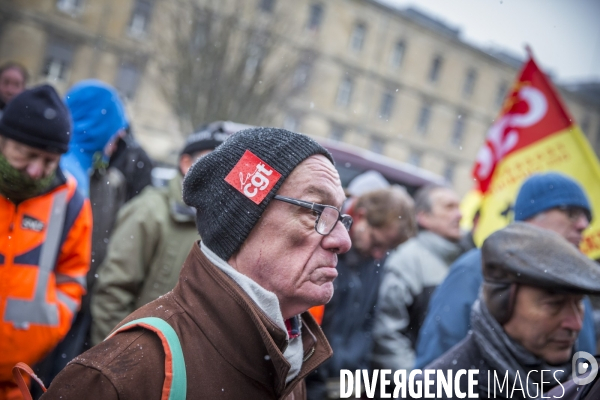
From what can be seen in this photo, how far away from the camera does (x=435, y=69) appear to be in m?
29.8

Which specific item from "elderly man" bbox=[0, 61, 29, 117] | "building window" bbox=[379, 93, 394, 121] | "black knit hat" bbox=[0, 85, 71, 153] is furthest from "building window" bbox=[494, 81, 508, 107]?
"black knit hat" bbox=[0, 85, 71, 153]

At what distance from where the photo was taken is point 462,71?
30000 mm

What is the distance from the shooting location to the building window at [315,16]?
21.1 meters

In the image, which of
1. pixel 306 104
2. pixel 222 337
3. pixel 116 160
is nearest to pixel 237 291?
pixel 222 337

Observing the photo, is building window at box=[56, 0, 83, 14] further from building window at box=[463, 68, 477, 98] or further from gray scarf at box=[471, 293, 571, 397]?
gray scarf at box=[471, 293, 571, 397]

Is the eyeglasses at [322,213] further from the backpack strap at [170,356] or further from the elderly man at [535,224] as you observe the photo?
the elderly man at [535,224]

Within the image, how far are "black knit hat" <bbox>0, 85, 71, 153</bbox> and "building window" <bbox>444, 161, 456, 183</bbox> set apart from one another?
104ft

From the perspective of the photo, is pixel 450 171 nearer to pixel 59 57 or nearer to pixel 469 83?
pixel 469 83

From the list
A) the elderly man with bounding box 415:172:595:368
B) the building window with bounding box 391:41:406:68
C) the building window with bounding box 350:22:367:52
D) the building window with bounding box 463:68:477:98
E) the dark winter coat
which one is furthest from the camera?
the building window with bounding box 463:68:477:98

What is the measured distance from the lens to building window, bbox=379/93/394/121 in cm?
2867

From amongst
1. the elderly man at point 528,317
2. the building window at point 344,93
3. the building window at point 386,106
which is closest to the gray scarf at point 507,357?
the elderly man at point 528,317

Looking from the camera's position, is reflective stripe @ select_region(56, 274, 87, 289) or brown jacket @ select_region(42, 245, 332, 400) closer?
brown jacket @ select_region(42, 245, 332, 400)

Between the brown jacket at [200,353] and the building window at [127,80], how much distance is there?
2190cm

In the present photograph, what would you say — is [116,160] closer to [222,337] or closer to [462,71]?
[222,337]
